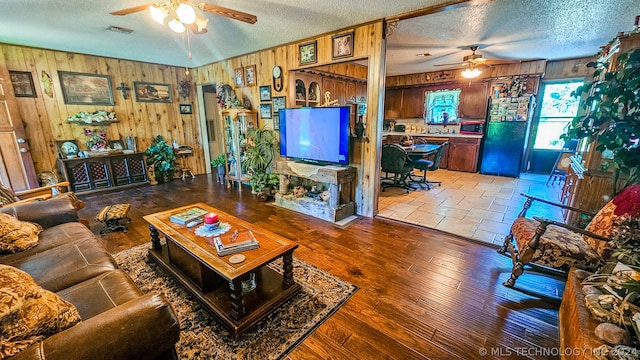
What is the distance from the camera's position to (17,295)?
87 centimetres

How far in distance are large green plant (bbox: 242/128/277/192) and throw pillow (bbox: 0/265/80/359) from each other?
3.37 metres

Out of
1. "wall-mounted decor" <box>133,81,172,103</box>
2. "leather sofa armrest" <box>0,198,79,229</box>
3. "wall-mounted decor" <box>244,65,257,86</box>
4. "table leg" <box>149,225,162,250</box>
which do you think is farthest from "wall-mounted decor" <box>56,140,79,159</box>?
Result: "table leg" <box>149,225,162,250</box>

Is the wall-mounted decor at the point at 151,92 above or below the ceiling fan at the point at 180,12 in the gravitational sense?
below

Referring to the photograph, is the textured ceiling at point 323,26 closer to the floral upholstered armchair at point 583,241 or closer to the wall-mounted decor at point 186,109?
the wall-mounted decor at point 186,109

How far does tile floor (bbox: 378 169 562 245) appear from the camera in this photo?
3.15 metres

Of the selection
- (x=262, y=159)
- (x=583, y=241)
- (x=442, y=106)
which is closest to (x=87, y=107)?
(x=262, y=159)

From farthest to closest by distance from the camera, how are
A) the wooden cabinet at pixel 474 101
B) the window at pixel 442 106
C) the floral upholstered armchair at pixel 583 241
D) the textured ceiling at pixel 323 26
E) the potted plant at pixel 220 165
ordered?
the window at pixel 442 106 < the wooden cabinet at pixel 474 101 < the potted plant at pixel 220 165 < the textured ceiling at pixel 323 26 < the floral upholstered armchair at pixel 583 241

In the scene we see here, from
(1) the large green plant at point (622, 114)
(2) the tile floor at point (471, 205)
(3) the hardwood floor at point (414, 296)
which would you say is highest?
(1) the large green plant at point (622, 114)

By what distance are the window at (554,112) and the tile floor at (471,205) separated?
3.05 ft

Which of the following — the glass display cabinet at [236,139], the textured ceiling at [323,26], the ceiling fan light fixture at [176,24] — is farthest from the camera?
the glass display cabinet at [236,139]

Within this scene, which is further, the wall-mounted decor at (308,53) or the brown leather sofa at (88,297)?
the wall-mounted decor at (308,53)

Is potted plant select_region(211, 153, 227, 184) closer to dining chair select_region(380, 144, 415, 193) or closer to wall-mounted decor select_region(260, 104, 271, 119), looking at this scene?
wall-mounted decor select_region(260, 104, 271, 119)

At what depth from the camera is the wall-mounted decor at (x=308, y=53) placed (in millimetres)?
3652

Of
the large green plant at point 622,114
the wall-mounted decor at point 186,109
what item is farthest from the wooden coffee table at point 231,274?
the wall-mounted decor at point 186,109
